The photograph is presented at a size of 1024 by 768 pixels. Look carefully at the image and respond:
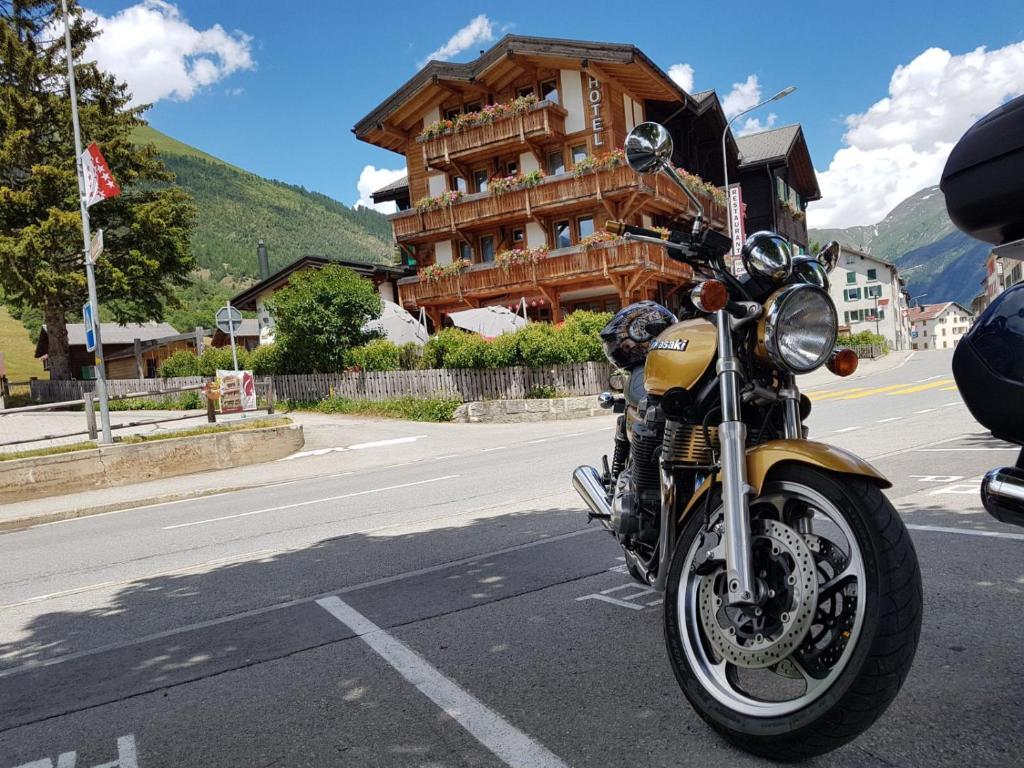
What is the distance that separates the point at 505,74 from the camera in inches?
1211

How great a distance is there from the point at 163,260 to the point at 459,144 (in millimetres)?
17211

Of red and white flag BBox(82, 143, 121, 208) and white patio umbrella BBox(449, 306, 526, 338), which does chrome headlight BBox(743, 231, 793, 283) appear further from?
white patio umbrella BBox(449, 306, 526, 338)

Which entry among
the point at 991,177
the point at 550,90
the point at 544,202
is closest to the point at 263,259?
the point at 550,90

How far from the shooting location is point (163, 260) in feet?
125

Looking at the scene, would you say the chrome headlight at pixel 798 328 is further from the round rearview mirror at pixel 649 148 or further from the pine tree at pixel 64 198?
the pine tree at pixel 64 198

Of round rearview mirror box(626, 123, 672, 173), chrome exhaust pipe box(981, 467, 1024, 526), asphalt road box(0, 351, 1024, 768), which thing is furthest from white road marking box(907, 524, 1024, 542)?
round rearview mirror box(626, 123, 672, 173)

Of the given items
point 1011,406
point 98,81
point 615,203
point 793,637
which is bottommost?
point 793,637

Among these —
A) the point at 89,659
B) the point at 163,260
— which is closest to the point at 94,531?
the point at 89,659

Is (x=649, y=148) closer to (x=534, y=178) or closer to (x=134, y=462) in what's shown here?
(x=134, y=462)

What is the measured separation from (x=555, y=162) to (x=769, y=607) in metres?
30.2

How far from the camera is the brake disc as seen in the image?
91.0 inches

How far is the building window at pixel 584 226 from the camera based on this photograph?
29828 mm

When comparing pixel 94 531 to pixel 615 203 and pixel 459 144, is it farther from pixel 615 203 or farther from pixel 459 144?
pixel 459 144

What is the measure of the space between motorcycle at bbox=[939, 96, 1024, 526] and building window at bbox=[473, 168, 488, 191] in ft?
103
